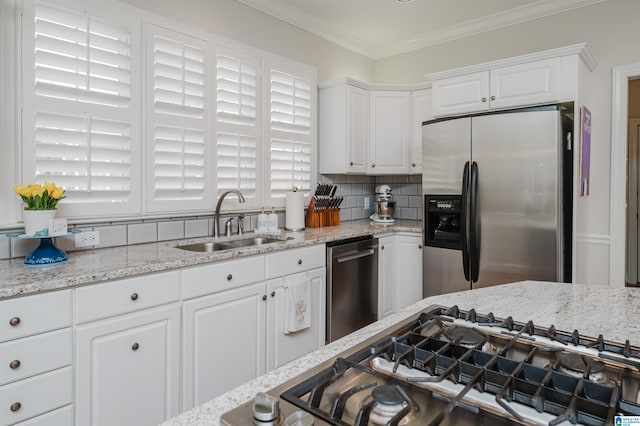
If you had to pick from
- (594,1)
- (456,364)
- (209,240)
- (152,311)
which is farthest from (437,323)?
(594,1)

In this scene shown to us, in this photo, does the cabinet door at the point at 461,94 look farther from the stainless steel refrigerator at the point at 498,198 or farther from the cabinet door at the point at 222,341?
the cabinet door at the point at 222,341

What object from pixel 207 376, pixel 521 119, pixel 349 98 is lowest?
pixel 207 376

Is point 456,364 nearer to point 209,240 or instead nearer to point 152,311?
point 152,311

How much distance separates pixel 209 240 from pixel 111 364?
1078 millimetres

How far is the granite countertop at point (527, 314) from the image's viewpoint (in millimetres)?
729

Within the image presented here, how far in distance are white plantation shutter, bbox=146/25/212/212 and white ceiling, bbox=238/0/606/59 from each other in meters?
0.86

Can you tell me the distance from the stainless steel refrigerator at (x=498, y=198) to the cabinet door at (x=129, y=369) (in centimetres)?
202

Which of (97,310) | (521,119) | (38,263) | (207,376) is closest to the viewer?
(97,310)

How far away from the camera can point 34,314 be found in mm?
1498

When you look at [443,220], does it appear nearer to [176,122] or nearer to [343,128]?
[343,128]

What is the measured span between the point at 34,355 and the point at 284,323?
1336 millimetres

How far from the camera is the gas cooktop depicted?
625 millimetres

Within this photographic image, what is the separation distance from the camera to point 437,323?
3.58 ft

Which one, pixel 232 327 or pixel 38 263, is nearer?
pixel 38 263
